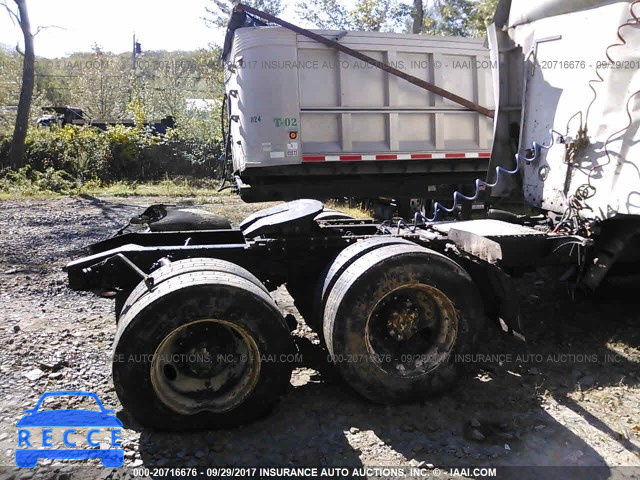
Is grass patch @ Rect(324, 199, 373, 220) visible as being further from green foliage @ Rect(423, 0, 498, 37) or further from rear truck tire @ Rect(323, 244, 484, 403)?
green foliage @ Rect(423, 0, 498, 37)

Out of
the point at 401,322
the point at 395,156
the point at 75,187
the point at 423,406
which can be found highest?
the point at 395,156

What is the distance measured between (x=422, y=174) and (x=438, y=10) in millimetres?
Result: 21620

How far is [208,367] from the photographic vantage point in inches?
129

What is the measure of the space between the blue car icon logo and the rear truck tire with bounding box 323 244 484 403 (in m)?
1.38

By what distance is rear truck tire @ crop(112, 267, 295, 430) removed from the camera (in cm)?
306

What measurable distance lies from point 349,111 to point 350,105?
0.32 feet

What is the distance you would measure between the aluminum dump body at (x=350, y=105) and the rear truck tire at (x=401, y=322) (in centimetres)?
488

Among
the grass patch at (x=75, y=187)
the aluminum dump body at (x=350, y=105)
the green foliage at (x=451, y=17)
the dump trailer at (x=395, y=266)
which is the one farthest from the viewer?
the green foliage at (x=451, y=17)

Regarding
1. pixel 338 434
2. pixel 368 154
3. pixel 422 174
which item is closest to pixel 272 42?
pixel 368 154

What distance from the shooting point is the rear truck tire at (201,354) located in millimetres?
3064

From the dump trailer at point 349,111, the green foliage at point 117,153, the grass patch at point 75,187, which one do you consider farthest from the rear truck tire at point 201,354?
the green foliage at point 117,153

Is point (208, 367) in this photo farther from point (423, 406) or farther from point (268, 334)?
point (423, 406)

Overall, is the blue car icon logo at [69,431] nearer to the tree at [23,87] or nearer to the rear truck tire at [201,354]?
the rear truck tire at [201,354]

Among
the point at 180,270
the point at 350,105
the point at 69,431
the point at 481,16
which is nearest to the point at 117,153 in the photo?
the point at 350,105
